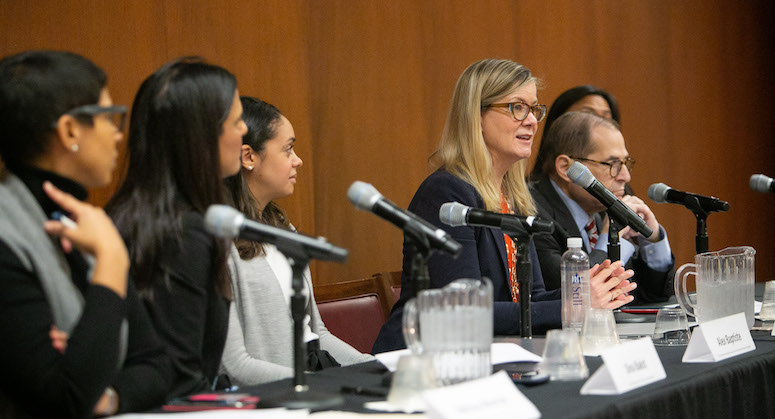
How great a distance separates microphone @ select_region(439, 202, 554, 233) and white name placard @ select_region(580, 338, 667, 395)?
1.43ft

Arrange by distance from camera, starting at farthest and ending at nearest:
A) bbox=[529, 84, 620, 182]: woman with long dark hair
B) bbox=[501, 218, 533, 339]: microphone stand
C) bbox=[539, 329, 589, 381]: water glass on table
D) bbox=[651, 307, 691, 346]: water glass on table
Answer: bbox=[529, 84, 620, 182]: woman with long dark hair < bbox=[651, 307, 691, 346]: water glass on table < bbox=[501, 218, 533, 339]: microphone stand < bbox=[539, 329, 589, 381]: water glass on table

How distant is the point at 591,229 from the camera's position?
3.63 m

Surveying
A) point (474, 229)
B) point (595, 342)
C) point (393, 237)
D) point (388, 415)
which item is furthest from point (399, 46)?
point (388, 415)

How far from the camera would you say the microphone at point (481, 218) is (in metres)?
2.07

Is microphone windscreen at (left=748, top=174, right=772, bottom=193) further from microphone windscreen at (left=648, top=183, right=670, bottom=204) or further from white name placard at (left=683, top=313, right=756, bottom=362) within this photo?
white name placard at (left=683, top=313, right=756, bottom=362)

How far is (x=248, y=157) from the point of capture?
10.2 feet

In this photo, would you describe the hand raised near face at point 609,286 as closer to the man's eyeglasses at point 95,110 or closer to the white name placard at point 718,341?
the white name placard at point 718,341

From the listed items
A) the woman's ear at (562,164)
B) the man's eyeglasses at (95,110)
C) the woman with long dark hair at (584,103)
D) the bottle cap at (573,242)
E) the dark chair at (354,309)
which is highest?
the woman with long dark hair at (584,103)

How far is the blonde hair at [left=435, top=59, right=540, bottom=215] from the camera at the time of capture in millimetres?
2914

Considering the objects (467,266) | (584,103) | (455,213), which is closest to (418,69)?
(584,103)

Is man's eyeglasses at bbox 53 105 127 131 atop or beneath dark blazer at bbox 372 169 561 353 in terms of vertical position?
atop

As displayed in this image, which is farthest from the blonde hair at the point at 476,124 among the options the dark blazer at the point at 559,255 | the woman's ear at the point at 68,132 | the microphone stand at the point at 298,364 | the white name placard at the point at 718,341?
the woman's ear at the point at 68,132

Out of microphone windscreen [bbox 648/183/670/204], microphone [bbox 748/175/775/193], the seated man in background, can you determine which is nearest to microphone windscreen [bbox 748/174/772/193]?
microphone [bbox 748/175/775/193]

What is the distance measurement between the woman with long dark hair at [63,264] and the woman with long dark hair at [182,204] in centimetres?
8
